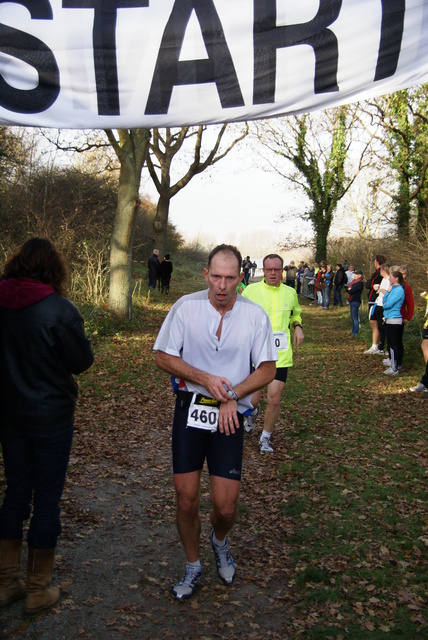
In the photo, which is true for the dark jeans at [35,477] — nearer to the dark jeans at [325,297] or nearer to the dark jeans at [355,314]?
the dark jeans at [355,314]

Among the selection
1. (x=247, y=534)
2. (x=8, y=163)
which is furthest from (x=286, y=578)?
(x=8, y=163)

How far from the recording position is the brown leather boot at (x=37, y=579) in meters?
3.87

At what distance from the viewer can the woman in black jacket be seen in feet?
12.2

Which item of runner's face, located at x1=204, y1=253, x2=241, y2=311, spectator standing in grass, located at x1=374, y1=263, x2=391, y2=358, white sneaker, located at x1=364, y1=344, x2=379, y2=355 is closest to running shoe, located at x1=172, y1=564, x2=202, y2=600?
runner's face, located at x1=204, y1=253, x2=241, y2=311

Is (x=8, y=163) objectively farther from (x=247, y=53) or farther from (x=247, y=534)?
(x=247, y=53)

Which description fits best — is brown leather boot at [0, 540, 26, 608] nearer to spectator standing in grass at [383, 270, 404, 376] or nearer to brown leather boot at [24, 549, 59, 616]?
brown leather boot at [24, 549, 59, 616]

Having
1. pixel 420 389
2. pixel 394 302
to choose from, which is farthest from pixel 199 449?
pixel 394 302

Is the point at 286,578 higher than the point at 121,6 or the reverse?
the reverse

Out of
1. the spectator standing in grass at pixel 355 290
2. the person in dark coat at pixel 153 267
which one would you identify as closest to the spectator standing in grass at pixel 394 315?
the spectator standing in grass at pixel 355 290

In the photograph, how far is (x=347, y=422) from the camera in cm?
980

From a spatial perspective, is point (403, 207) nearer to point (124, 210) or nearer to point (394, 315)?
point (124, 210)

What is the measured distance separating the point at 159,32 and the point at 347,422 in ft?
25.6

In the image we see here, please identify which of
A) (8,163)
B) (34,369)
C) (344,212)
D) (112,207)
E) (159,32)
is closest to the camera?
(159,32)

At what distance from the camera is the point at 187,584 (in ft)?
14.3
